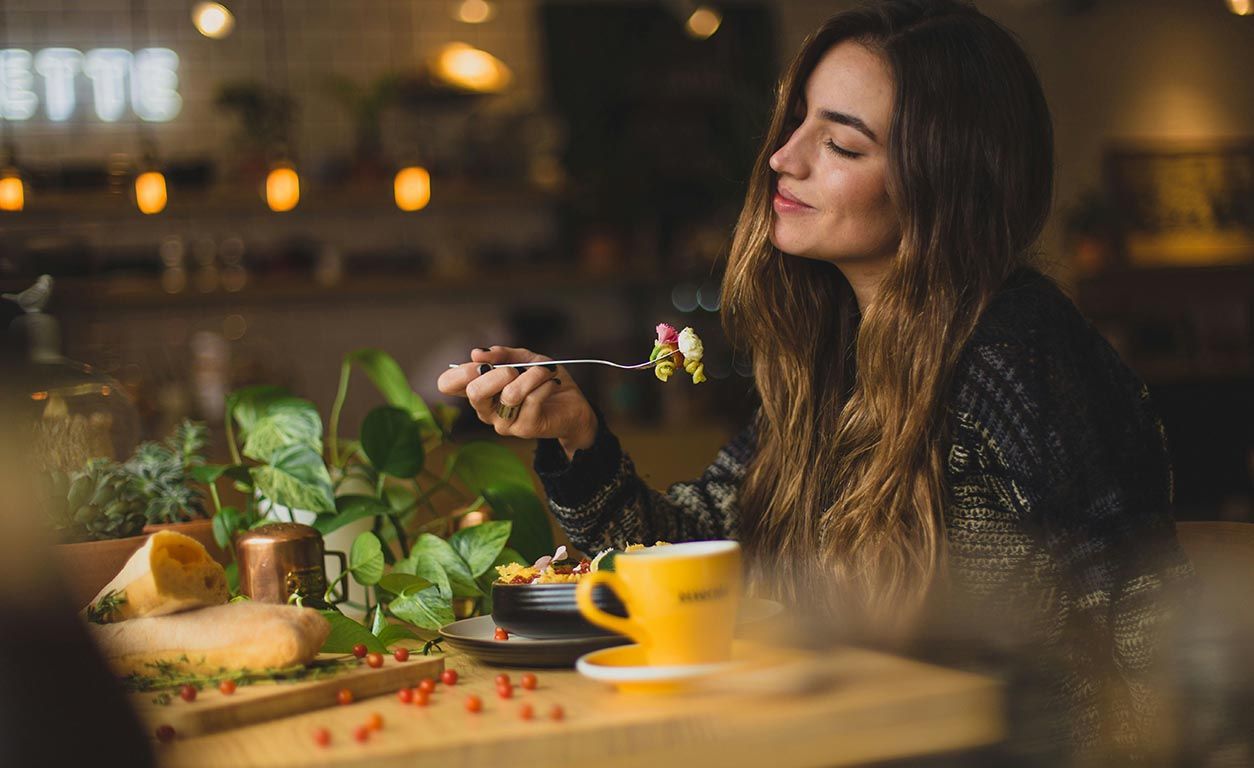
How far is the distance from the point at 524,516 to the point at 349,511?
189mm

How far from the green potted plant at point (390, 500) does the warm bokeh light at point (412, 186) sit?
10.3ft

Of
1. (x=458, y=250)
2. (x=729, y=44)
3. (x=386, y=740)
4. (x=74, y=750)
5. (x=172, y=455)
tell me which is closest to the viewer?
(x=74, y=750)

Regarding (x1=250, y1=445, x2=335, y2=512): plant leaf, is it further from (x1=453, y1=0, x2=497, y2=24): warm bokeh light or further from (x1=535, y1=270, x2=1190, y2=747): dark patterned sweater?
(x1=453, y1=0, x2=497, y2=24): warm bokeh light

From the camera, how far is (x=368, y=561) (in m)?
1.23

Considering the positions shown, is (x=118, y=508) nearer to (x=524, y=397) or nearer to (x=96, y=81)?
(x=524, y=397)

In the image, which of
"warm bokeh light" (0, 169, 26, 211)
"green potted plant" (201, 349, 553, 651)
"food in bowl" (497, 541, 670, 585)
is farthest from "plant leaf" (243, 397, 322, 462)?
"warm bokeh light" (0, 169, 26, 211)

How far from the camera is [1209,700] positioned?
0.79 metres

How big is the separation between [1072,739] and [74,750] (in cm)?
50

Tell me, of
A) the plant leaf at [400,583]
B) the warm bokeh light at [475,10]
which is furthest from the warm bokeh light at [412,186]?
the plant leaf at [400,583]

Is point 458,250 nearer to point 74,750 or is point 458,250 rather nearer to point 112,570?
point 112,570

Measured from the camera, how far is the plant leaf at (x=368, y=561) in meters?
1.22

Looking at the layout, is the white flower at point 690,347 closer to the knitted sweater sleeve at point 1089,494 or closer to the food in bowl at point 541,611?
the food in bowl at point 541,611

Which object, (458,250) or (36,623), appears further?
(458,250)

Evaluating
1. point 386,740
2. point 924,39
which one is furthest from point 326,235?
point 386,740
